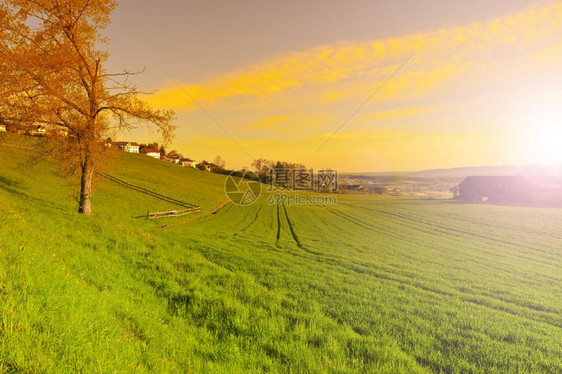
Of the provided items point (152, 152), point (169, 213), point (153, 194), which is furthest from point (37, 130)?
point (152, 152)

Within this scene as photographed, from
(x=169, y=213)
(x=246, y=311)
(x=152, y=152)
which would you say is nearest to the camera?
(x=246, y=311)

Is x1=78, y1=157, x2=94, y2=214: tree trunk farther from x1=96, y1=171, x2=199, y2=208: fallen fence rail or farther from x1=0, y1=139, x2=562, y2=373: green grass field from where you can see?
x1=96, y1=171, x2=199, y2=208: fallen fence rail

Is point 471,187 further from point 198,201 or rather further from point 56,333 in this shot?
point 56,333

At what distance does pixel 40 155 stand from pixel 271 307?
17776 millimetres

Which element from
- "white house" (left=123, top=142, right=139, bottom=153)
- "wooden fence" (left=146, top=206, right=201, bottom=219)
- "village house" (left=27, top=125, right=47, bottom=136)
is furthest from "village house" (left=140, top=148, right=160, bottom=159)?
"village house" (left=27, top=125, right=47, bottom=136)

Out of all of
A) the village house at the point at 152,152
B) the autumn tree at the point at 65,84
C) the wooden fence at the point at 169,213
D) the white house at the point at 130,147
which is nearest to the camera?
the autumn tree at the point at 65,84

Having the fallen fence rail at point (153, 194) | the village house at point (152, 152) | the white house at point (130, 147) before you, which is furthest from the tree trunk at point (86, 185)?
the village house at point (152, 152)

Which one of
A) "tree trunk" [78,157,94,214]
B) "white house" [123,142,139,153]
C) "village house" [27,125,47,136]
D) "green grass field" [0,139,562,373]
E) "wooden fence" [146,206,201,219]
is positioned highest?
"white house" [123,142,139,153]

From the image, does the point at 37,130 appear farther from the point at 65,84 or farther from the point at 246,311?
the point at 246,311

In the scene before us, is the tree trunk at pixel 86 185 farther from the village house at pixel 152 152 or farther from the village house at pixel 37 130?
the village house at pixel 152 152

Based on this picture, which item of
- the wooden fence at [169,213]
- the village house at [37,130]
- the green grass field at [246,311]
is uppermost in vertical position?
the village house at [37,130]

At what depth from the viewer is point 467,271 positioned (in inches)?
613

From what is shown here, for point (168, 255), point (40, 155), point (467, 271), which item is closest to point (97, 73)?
Answer: point (40, 155)

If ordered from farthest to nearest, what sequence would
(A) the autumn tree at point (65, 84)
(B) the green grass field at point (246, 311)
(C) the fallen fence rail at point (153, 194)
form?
(C) the fallen fence rail at point (153, 194), (A) the autumn tree at point (65, 84), (B) the green grass field at point (246, 311)
